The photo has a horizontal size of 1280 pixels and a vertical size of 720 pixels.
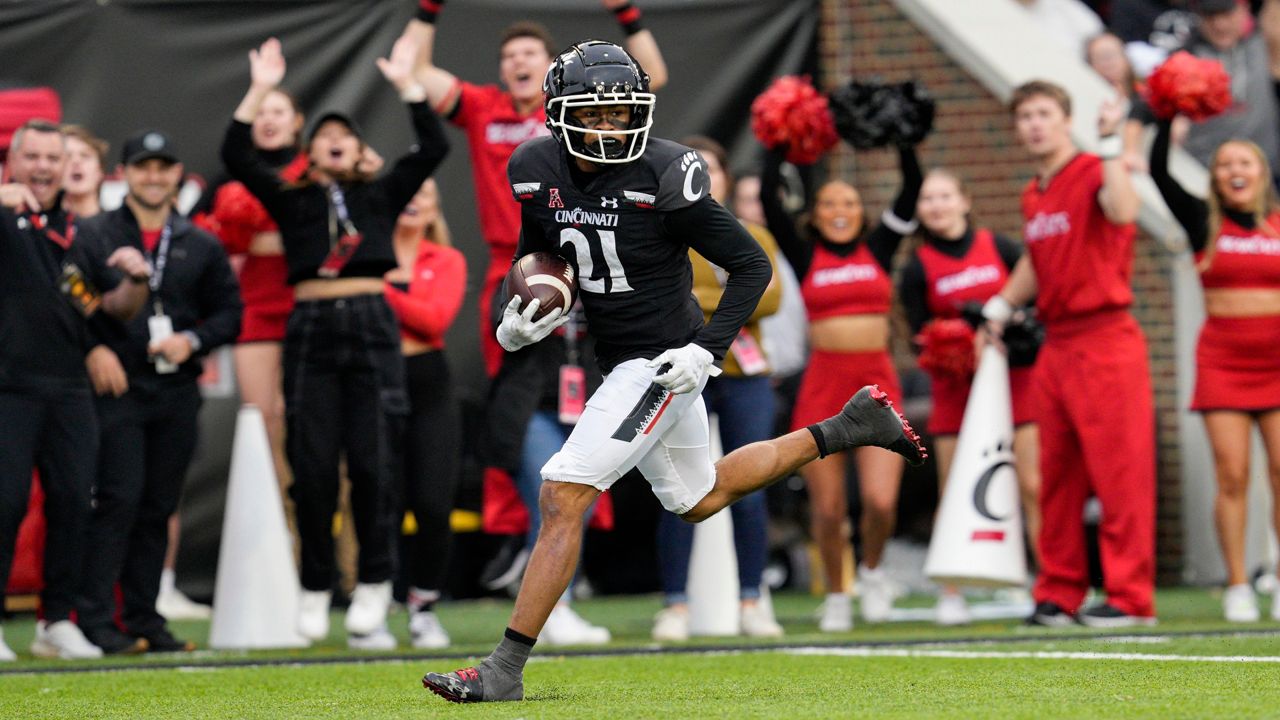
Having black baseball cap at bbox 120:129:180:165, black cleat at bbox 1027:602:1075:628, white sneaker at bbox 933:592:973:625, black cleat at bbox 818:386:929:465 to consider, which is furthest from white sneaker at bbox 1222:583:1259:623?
black baseball cap at bbox 120:129:180:165

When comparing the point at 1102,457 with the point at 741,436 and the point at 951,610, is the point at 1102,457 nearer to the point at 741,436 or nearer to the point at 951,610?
the point at 951,610

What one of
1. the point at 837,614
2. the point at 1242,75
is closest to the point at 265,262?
the point at 837,614

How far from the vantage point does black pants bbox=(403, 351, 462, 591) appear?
861cm

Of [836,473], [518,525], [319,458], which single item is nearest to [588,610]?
[518,525]

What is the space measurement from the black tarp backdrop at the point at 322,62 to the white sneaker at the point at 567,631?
364 cm

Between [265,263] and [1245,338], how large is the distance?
4.85 metres

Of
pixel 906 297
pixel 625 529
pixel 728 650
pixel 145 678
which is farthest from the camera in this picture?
pixel 625 529

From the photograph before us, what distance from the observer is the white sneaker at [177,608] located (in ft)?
35.4

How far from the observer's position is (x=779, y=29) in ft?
42.7

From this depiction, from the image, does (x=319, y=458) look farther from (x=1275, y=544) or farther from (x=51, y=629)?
(x=1275, y=544)

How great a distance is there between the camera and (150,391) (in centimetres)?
842

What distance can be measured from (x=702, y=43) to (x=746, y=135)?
69cm

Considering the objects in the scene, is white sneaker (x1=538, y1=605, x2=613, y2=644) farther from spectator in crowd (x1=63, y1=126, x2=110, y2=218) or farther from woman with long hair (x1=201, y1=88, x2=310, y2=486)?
spectator in crowd (x1=63, y1=126, x2=110, y2=218)

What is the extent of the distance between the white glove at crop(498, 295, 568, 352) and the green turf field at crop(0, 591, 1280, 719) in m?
1.10
